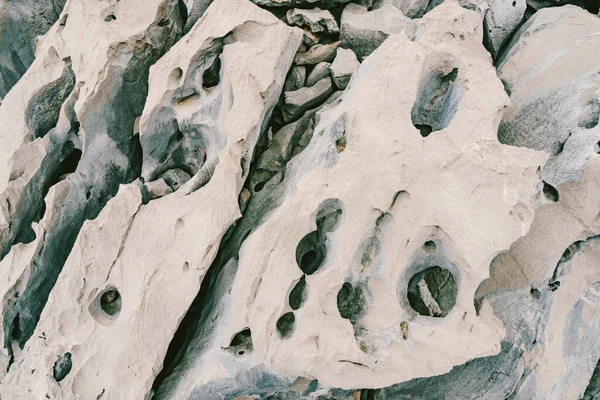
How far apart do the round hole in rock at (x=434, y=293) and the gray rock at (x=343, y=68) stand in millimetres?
1945

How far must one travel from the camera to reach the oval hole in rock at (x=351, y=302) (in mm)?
3732

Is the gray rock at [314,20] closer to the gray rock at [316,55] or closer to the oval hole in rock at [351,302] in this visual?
the gray rock at [316,55]

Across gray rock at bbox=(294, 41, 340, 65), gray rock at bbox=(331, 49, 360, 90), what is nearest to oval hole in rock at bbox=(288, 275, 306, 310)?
gray rock at bbox=(331, 49, 360, 90)

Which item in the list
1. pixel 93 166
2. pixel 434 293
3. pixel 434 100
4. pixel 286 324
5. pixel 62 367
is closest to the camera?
pixel 286 324

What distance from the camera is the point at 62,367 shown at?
152 inches

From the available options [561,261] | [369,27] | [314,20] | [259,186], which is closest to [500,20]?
[369,27]

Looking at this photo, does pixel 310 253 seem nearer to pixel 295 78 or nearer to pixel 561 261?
pixel 295 78

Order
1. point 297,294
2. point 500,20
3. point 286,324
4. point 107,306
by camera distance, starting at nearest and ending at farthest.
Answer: point 286,324, point 297,294, point 107,306, point 500,20

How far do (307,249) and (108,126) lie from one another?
2.22 metres

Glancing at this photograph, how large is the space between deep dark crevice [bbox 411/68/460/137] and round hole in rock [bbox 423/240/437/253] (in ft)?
3.48

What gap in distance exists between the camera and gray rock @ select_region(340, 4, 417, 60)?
5.02 metres

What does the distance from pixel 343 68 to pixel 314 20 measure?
644 mm

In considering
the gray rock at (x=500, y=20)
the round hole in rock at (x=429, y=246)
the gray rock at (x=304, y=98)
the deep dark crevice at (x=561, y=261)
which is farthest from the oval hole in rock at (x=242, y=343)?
the gray rock at (x=500, y=20)

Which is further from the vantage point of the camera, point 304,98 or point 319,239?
point 304,98
